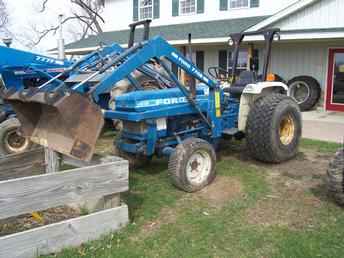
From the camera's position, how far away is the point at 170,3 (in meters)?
17.6

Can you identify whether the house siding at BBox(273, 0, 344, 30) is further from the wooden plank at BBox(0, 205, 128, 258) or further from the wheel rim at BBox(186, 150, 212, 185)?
the wooden plank at BBox(0, 205, 128, 258)

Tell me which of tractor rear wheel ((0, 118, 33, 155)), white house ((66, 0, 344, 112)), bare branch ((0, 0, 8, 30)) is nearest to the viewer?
tractor rear wheel ((0, 118, 33, 155))

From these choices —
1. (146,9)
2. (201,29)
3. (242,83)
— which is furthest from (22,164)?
(146,9)

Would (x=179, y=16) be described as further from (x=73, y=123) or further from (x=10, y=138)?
(x=73, y=123)

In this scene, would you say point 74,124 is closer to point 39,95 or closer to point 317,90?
point 39,95

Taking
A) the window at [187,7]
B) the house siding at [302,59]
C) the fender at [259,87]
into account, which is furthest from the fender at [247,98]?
the window at [187,7]

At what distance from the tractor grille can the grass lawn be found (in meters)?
0.74

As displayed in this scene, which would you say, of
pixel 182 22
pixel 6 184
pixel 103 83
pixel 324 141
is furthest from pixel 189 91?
pixel 182 22

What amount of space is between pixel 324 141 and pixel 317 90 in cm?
492

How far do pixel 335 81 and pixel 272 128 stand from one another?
7934mm

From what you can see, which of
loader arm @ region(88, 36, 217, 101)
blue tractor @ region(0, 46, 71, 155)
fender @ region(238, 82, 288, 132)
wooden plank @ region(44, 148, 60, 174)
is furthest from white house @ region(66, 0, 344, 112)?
wooden plank @ region(44, 148, 60, 174)

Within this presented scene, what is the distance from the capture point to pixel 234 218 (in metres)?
4.30

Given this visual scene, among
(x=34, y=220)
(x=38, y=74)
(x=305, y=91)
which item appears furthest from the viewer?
(x=305, y=91)

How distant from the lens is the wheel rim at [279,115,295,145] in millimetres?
6312
